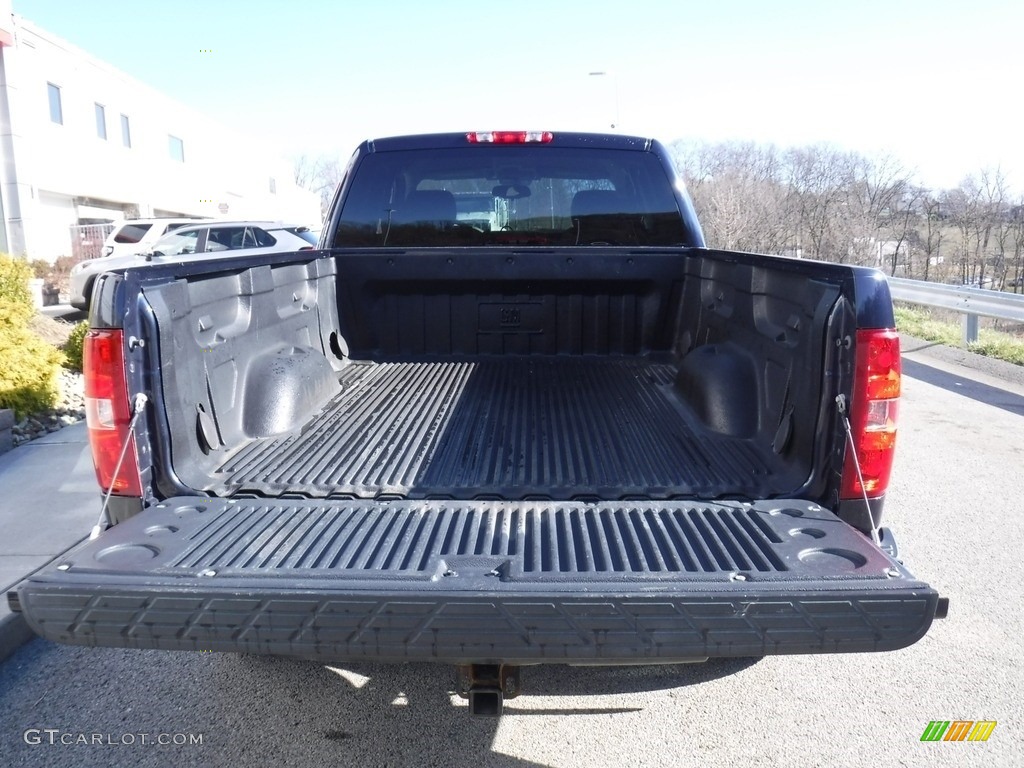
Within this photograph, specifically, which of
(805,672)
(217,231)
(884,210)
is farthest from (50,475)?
(884,210)

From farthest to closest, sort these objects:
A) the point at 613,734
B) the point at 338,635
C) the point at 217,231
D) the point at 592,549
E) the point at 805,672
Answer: the point at 217,231 → the point at 805,672 → the point at 613,734 → the point at 592,549 → the point at 338,635

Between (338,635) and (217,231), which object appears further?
(217,231)

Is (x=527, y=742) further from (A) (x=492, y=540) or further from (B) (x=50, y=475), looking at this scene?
(B) (x=50, y=475)

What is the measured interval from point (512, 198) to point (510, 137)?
0.40 metres

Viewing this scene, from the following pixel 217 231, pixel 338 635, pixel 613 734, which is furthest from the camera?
pixel 217 231

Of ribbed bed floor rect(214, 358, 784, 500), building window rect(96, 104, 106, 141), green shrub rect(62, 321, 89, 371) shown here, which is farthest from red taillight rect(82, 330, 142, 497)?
building window rect(96, 104, 106, 141)

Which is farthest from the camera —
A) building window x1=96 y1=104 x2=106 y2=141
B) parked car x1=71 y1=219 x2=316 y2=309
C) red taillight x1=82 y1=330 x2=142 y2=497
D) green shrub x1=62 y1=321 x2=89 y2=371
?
building window x1=96 y1=104 x2=106 y2=141

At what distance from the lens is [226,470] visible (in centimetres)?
270

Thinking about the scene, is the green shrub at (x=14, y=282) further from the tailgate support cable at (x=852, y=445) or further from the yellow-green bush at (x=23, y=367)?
the tailgate support cable at (x=852, y=445)

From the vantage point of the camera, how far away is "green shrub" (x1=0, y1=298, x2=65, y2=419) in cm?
680

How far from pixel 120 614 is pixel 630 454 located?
1771mm

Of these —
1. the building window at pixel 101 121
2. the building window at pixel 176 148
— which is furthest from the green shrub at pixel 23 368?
the building window at pixel 176 148

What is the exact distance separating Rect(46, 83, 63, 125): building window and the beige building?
0.11 ft

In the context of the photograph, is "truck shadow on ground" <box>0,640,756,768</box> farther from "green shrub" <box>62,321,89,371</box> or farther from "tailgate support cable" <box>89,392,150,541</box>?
"green shrub" <box>62,321,89,371</box>
